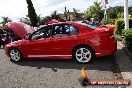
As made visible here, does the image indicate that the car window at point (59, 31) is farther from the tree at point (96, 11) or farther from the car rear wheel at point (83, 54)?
the tree at point (96, 11)

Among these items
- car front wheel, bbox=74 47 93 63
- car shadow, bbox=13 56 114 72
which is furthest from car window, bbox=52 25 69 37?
car shadow, bbox=13 56 114 72

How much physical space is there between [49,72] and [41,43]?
1.62 meters

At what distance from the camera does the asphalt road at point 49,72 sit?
20.4 ft

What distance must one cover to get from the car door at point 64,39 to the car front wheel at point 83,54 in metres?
0.26

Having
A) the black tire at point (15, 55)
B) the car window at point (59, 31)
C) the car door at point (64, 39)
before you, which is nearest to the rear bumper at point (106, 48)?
the car door at point (64, 39)

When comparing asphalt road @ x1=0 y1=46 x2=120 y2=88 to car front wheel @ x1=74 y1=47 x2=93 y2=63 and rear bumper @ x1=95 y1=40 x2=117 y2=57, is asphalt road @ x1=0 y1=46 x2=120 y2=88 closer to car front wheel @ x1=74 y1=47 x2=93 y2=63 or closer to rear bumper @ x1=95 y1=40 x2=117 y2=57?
car front wheel @ x1=74 y1=47 x2=93 y2=63

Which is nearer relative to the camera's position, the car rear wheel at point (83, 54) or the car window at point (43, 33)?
the car rear wheel at point (83, 54)

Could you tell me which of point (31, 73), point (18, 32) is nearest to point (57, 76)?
point (31, 73)

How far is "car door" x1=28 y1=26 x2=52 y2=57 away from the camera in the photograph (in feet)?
28.3

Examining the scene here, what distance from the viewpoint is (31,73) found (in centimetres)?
749

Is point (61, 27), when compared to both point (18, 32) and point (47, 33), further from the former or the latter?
point (18, 32)

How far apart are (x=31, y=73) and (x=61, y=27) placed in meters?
1.97

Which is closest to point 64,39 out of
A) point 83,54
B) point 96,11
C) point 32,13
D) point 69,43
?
point 69,43

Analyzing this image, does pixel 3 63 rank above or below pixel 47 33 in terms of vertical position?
below
